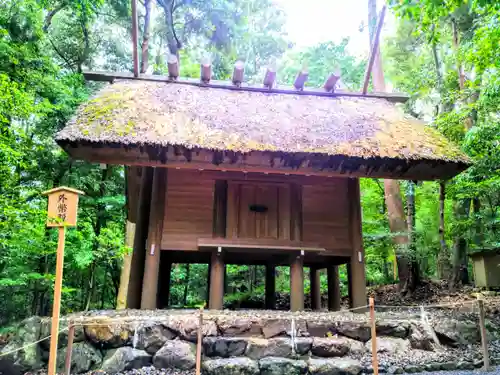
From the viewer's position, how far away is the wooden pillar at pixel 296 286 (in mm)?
6910

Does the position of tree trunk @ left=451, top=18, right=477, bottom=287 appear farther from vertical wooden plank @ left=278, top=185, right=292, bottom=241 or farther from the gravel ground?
the gravel ground

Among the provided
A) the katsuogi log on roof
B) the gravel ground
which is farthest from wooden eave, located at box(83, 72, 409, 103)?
the gravel ground

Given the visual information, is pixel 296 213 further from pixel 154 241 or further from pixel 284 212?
pixel 154 241

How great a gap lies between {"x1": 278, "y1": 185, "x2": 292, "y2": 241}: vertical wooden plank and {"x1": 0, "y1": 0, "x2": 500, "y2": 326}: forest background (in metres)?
3.77

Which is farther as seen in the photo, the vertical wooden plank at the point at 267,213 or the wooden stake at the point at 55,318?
the vertical wooden plank at the point at 267,213

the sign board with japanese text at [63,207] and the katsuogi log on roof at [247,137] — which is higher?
the katsuogi log on roof at [247,137]

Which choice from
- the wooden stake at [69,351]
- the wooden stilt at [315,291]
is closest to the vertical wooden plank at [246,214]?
the wooden stake at [69,351]

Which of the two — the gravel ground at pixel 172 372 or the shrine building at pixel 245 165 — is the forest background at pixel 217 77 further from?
the gravel ground at pixel 172 372

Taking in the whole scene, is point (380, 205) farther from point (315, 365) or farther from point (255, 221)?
point (315, 365)

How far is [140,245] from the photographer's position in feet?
25.5

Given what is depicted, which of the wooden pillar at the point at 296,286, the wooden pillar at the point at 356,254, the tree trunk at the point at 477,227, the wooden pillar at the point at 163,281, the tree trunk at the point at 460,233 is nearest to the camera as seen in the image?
the wooden pillar at the point at 296,286

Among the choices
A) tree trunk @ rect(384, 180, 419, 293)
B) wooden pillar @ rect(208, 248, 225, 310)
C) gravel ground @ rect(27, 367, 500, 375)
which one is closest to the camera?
gravel ground @ rect(27, 367, 500, 375)

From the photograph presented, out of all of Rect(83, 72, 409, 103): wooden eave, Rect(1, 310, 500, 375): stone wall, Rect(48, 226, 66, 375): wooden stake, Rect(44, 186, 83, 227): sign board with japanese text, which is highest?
Rect(83, 72, 409, 103): wooden eave

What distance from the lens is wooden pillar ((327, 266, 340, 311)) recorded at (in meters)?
8.87
